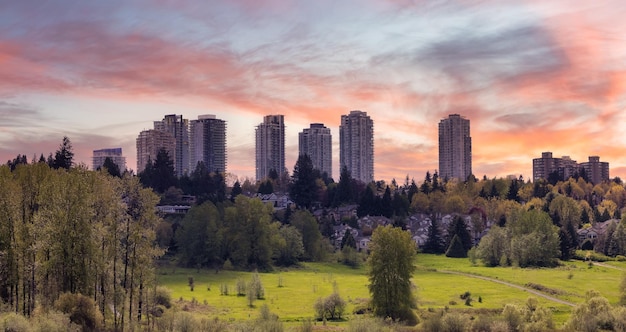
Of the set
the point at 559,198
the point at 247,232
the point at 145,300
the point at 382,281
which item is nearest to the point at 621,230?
the point at 559,198

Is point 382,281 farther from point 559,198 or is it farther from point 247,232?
point 559,198

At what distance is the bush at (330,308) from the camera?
66.7m

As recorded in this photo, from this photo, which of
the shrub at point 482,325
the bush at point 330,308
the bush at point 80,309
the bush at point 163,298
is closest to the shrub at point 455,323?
the shrub at point 482,325

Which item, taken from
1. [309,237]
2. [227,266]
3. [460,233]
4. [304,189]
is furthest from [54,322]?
[304,189]

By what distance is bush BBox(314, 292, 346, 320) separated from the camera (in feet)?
219

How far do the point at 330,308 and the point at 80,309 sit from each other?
27507 mm

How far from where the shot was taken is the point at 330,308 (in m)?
66.8

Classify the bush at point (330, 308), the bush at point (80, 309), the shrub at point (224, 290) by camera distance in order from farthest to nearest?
the shrub at point (224, 290)
the bush at point (330, 308)
the bush at point (80, 309)

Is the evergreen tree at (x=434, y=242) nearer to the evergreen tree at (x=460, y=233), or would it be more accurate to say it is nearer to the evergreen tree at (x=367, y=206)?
the evergreen tree at (x=460, y=233)

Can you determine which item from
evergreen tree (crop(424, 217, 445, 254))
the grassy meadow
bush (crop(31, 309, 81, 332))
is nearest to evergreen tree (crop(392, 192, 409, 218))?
evergreen tree (crop(424, 217, 445, 254))

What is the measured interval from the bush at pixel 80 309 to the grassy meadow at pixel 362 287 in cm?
1704

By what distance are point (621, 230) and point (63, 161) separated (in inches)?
4593

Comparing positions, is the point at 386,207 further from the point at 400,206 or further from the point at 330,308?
the point at 330,308

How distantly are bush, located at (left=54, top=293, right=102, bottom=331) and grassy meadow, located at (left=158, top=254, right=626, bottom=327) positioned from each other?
55.9 feet
